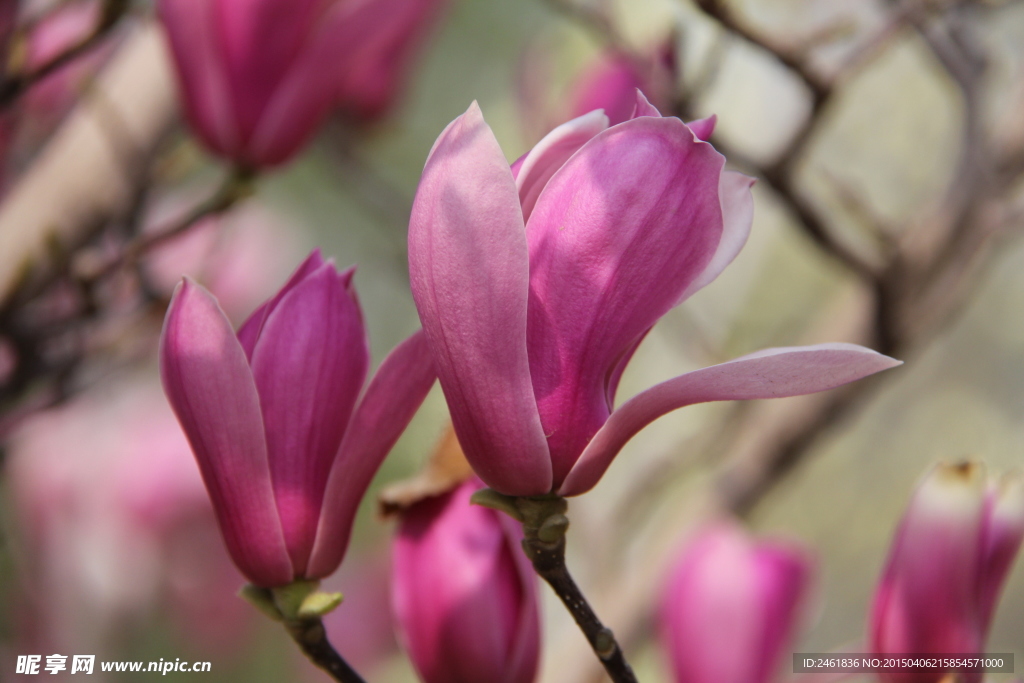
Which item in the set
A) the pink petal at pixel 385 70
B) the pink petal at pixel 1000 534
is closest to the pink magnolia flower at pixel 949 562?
the pink petal at pixel 1000 534

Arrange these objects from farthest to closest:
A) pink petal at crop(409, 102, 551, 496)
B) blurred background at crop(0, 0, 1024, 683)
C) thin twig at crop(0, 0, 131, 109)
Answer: blurred background at crop(0, 0, 1024, 683) → thin twig at crop(0, 0, 131, 109) → pink petal at crop(409, 102, 551, 496)

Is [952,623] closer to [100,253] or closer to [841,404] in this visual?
[841,404]

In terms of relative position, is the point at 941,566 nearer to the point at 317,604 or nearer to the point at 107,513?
the point at 317,604

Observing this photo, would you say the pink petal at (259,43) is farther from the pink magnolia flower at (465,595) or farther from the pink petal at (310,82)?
the pink magnolia flower at (465,595)

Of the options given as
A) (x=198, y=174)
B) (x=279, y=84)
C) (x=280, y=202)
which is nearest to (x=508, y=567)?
(x=279, y=84)

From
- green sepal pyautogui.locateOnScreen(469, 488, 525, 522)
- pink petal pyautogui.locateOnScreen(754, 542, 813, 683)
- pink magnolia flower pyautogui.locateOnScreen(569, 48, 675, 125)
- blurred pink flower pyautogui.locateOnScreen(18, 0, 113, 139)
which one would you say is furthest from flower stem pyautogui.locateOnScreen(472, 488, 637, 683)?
blurred pink flower pyautogui.locateOnScreen(18, 0, 113, 139)

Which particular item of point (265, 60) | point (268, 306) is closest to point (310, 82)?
point (265, 60)

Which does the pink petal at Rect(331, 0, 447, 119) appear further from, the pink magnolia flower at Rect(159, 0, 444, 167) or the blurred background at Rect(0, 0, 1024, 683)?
the pink magnolia flower at Rect(159, 0, 444, 167)

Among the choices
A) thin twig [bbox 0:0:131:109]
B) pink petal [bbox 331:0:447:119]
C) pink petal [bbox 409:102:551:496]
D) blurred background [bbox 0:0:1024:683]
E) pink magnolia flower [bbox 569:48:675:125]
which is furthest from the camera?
pink petal [bbox 331:0:447:119]
